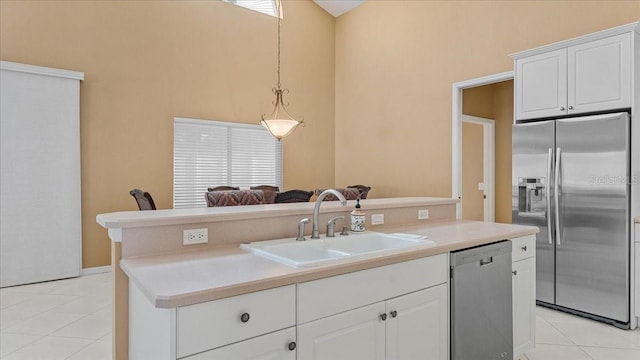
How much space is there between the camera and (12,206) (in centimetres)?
408

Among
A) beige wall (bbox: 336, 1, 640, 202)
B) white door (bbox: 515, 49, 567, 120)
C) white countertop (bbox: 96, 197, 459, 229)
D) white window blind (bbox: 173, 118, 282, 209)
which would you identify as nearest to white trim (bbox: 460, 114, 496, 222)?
beige wall (bbox: 336, 1, 640, 202)

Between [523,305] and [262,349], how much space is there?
186cm

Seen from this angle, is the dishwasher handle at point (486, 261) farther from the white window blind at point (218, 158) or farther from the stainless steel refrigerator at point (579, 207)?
the white window blind at point (218, 158)

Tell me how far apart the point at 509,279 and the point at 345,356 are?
1255mm

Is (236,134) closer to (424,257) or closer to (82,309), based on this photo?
(82,309)

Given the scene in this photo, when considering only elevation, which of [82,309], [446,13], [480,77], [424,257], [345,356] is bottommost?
[82,309]

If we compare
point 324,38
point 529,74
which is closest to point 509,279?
→ point 529,74

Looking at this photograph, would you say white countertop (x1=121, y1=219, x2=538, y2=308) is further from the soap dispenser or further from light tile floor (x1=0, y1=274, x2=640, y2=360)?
light tile floor (x1=0, y1=274, x2=640, y2=360)

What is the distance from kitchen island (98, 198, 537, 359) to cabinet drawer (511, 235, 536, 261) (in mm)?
14

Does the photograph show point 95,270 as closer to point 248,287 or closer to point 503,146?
point 248,287

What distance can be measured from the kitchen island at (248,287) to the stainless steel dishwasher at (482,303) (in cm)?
6

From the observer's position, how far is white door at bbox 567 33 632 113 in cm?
304

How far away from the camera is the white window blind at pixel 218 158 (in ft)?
17.4

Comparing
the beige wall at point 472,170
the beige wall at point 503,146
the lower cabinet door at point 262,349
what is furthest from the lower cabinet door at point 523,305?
the beige wall at point 503,146
